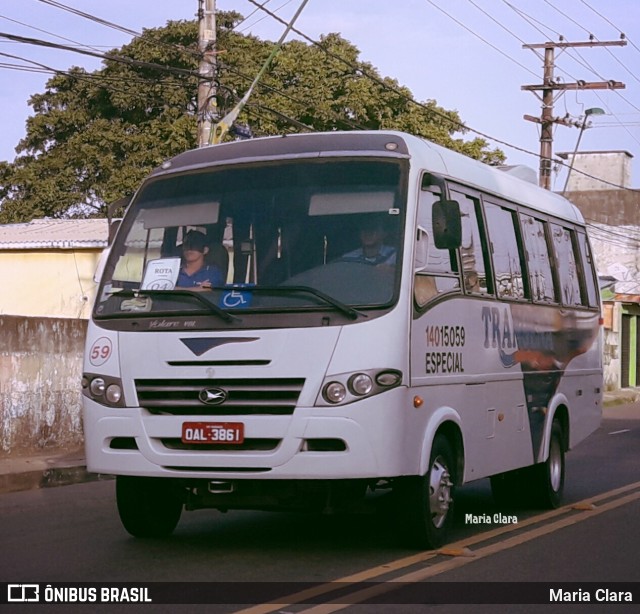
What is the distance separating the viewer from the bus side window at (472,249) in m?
9.35

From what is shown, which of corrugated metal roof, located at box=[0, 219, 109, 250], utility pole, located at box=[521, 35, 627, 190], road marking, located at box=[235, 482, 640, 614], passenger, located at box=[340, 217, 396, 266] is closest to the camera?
road marking, located at box=[235, 482, 640, 614]

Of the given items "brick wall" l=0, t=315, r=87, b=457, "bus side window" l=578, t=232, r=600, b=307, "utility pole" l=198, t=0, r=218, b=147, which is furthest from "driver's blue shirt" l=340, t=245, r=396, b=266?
"utility pole" l=198, t=0, r=218, b=147

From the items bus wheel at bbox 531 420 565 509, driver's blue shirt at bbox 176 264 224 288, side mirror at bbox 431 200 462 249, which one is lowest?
bus wheel at bbox 531 420 565 509

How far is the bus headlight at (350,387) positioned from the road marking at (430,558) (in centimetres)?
104

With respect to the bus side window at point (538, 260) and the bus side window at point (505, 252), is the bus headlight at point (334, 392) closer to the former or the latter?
the bus side window at point (505, 252)

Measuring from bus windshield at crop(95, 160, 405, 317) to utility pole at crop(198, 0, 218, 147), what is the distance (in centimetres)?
1050

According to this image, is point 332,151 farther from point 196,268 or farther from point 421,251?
point 196,268

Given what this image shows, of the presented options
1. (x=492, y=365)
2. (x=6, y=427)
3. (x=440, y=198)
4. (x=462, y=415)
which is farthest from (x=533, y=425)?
(x=6, y=427)

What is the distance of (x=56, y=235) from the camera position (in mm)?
31219

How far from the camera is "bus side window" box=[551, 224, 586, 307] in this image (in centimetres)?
1220

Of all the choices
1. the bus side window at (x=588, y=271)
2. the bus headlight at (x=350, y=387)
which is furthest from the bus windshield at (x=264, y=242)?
the bus side window at (x=588, y=271)

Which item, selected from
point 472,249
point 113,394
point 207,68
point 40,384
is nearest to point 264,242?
point 113,394

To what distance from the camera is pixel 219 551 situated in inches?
332

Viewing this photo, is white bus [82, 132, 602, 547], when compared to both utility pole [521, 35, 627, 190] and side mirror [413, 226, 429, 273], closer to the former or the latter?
side mirror [413, 226, 429, 273]
